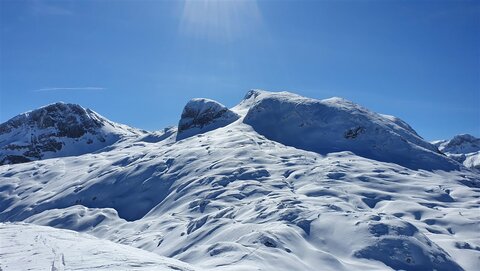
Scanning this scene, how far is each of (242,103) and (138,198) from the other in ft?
145

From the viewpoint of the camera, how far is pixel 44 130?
9762 cm

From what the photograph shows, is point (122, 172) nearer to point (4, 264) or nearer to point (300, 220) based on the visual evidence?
point (300, 220)

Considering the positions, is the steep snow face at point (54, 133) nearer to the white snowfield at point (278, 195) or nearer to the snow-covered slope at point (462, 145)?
the white snowfield at point (278, 195)

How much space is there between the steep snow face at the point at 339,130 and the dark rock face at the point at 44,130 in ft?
166

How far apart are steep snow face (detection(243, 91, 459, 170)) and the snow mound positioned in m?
6.03

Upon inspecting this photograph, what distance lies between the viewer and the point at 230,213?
84.7ft

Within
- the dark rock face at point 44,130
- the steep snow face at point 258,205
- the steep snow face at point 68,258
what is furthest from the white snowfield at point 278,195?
the dark rock face at point 44,130

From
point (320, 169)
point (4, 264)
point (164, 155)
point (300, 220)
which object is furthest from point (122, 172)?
point (4, 264)

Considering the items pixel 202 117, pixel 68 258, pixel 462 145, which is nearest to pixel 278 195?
pixel 68 258

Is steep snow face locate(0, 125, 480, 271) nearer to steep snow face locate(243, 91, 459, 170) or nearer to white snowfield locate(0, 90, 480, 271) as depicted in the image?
white snowfield locate(0, 90, 480, 271)

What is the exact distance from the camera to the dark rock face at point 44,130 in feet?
293

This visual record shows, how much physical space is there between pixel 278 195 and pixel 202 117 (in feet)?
129

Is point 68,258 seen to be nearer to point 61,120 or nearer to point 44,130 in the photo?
point 44,130

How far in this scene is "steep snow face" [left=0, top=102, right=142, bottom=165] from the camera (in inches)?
3504
